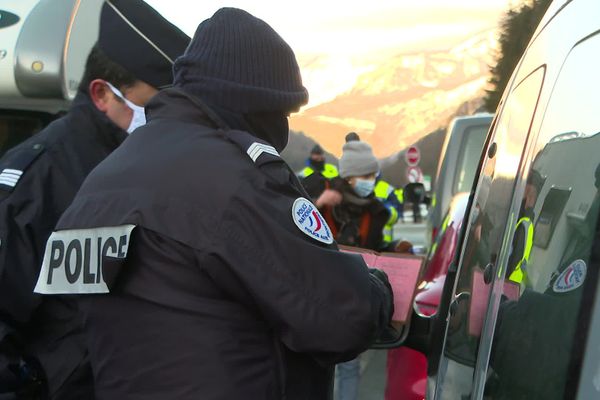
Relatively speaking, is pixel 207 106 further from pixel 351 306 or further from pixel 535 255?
pixel 535 255

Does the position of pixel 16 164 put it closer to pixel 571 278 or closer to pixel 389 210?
pixel 571 278

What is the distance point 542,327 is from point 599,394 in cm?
27

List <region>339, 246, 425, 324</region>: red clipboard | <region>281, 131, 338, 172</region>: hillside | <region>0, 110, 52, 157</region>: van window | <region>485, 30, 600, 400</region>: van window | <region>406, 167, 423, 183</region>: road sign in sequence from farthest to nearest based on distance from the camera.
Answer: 1. <region>406, 167, 423, 183</region>: road sign
2. <region>281, 131, 338, 172</region>: hillside
3. <region>0, 110, 52, 157</region>: van window
4. <region>339, 246, 425, 324</region>: red clipboard
5. <region>485, 30, 600, 400</region>: van window

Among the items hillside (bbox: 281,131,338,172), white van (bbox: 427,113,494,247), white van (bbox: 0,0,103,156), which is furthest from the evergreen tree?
white van (bbox: 0,0,103,156)

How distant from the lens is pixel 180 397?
161 cm

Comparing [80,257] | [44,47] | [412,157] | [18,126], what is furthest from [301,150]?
[80,257]

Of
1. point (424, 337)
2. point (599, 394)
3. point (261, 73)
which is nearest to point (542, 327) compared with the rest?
point (599, 394)

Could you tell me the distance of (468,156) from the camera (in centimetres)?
802

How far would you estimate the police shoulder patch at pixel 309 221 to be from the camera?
1631 millimetres

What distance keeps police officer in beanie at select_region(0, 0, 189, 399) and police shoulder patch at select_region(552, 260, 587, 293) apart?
1325 mm

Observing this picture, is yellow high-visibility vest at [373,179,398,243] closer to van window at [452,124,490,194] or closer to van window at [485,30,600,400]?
van window at [452,124,490,194]

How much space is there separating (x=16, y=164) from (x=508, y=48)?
23.0m

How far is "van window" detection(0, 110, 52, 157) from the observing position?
17.1 ft

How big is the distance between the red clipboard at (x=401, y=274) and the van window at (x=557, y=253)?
1.16 feet
